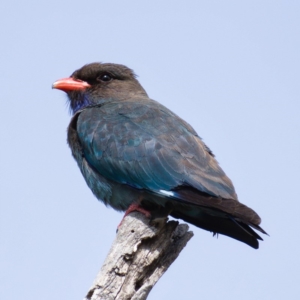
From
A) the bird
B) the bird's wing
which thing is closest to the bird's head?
the bird

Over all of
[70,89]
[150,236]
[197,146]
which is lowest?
[150,236]

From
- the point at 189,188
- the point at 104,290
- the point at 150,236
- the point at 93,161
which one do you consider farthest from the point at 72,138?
the point at 104,290

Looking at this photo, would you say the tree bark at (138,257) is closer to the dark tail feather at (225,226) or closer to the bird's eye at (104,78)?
the dark tail feather at (225,226)

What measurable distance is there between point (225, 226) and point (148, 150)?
107 cm

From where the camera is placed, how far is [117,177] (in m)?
6.86

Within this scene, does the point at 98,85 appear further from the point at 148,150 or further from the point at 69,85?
the point at 148,150

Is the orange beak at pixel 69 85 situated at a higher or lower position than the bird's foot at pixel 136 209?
higher

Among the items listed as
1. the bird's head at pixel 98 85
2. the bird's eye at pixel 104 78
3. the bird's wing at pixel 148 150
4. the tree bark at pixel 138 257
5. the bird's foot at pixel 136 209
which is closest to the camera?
the tree bark at pixel 138 257

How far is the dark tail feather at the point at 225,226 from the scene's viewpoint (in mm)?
6037

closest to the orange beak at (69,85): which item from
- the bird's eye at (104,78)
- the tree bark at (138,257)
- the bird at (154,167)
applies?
the bird's eye at (104,78)

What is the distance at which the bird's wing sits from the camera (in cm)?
643

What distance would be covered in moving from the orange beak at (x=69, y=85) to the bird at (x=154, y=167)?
1.58ft

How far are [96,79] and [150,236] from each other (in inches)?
129

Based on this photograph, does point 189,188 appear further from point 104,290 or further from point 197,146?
point 104,290
